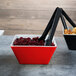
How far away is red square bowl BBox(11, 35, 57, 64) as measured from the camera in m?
0.81

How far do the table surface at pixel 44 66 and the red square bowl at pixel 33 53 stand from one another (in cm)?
3

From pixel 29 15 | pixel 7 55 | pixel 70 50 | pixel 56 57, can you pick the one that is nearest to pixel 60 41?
pixel 70 50

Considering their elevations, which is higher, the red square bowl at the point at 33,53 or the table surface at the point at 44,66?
the red square bowl at the point at 33,53

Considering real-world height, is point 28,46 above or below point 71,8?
above

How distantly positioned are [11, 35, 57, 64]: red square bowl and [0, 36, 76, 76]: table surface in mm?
30

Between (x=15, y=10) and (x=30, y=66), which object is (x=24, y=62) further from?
(x=15, y=10)

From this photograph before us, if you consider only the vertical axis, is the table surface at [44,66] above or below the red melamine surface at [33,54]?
below

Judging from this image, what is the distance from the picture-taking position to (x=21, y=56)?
0.83m

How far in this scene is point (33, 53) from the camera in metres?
0.82

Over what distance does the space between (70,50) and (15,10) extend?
1.90 metres

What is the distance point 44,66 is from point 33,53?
0.08 metres

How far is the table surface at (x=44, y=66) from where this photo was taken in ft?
2.45

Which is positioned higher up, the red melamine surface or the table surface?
the red melamine surface

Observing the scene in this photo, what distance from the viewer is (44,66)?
2.69ft
